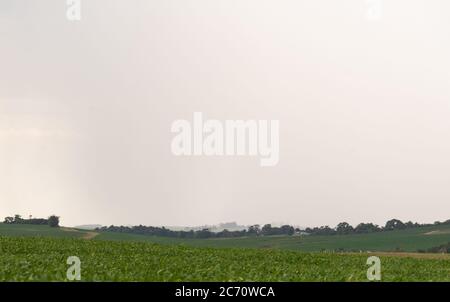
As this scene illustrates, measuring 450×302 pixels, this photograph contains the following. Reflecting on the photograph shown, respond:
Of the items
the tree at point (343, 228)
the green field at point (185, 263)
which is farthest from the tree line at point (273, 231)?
the green field at point (185, 263)

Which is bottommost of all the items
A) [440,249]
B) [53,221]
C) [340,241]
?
[440,249]

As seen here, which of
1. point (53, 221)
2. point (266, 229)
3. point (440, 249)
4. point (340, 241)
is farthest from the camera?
point (266, 229)

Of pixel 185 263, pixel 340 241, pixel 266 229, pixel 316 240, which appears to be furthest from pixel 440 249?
pixel 185 263

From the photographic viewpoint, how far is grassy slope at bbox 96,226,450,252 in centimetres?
12562

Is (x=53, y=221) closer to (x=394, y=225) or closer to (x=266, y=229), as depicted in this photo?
(x=266, y=229)

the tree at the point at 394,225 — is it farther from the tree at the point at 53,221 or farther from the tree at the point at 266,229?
the tree at the point at 53,221

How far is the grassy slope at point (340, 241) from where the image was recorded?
126m

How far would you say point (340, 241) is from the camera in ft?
447

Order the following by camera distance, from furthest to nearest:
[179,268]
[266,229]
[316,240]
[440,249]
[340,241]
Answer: [266,229] → [316,240] → [340,241] → [440,249] → [179,268]

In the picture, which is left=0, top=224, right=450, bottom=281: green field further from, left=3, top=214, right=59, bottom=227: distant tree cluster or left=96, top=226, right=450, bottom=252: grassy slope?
left=3, top=214, right=59, bottom=227: distant tree cluster

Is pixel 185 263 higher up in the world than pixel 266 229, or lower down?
lower down

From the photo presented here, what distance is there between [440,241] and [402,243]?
23.8ft
